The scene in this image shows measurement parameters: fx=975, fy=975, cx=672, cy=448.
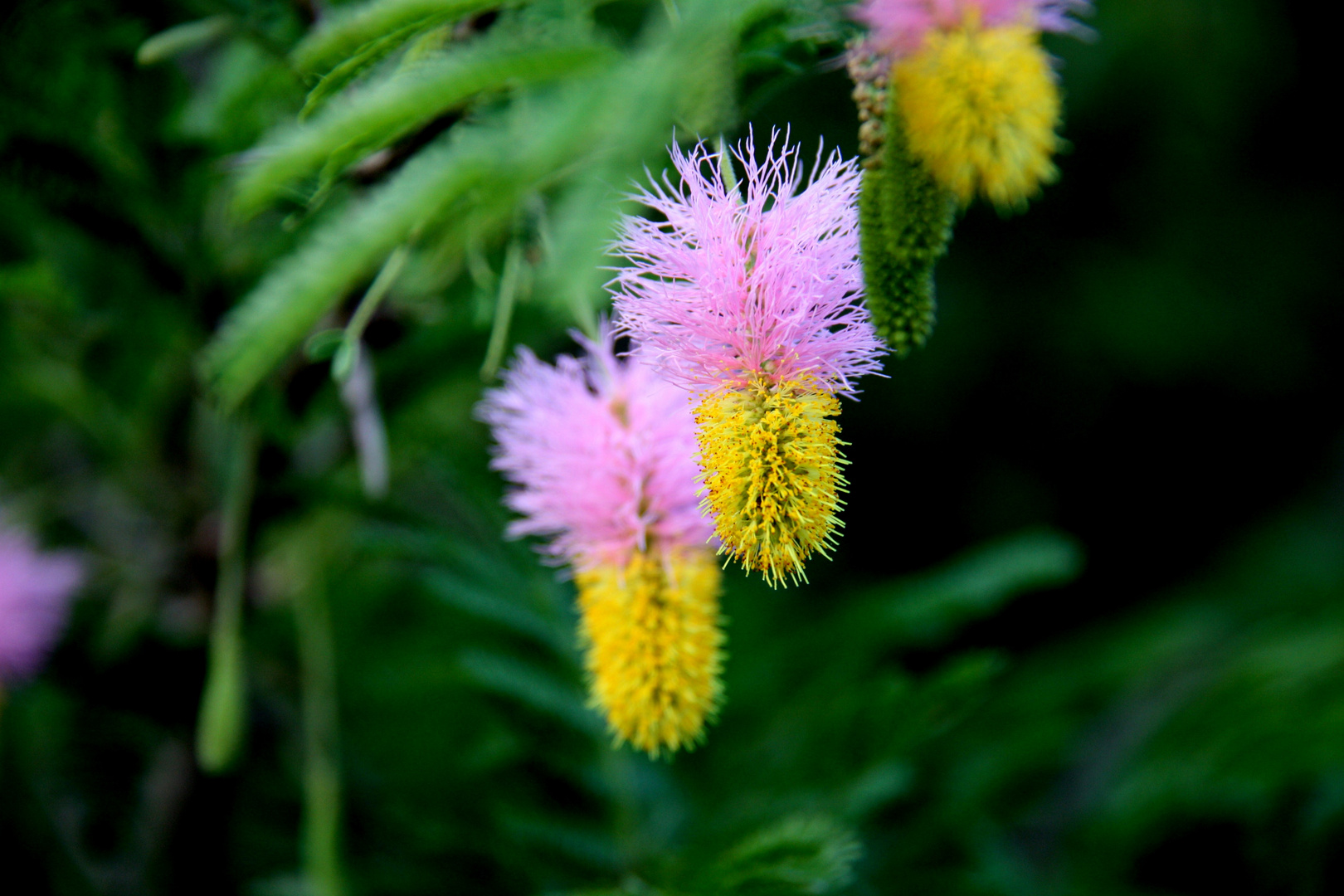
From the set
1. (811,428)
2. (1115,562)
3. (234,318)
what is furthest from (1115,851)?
(1115,562)

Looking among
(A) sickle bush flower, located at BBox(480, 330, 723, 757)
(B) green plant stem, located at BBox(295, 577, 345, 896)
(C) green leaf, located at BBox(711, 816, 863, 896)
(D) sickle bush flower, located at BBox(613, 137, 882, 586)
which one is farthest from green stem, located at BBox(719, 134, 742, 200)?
(B) green plant stem, located at BBox(295, 577, 345, 896)

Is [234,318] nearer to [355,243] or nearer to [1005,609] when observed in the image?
[355,243]

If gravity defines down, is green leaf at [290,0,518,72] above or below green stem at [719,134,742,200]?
above

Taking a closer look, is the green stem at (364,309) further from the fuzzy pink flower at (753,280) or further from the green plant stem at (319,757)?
the green plant stem at (319,757)

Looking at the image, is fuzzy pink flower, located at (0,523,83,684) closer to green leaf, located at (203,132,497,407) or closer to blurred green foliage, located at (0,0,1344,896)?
blurred green foliage, located at (0,0,1344,896)

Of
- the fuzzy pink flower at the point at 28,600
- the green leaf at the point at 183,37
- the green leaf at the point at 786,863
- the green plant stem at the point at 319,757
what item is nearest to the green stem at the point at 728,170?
the green leaf at the point at 786,863

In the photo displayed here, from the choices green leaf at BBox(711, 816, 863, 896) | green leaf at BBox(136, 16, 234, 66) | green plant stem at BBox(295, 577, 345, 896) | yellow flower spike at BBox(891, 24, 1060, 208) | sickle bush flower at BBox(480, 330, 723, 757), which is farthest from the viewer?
green plant stem at BBox(295, 577, 345, 896)

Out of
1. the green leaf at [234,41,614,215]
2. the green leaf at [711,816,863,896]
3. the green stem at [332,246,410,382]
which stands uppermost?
the green stem at [332,246,410,382]

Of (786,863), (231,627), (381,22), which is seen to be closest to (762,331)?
(381,22)
